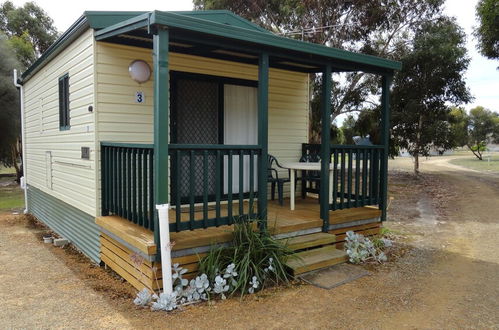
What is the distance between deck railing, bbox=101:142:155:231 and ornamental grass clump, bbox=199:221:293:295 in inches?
27.6

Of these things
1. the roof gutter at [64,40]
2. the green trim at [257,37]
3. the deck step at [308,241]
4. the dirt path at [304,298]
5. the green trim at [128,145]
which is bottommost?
the dirt path at [304,298]

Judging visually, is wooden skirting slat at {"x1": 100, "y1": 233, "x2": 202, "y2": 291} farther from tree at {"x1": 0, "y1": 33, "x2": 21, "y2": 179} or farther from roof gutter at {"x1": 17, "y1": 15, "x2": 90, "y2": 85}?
tree at {"x1": 0, "y1": 33, "x2": 21, "y2": 179}

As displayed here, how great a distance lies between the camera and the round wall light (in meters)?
4.32

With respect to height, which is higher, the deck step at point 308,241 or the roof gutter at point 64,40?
the roof gutter at point 64,40

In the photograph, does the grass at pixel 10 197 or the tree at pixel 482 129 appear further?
the tree at pixel 482 129

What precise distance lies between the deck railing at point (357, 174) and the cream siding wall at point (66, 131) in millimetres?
2868

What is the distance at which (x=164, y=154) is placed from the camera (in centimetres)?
316

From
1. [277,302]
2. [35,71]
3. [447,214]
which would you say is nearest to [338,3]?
[447,214]

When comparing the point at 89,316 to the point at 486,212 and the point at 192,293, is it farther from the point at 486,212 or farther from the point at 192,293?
the point at 486,212

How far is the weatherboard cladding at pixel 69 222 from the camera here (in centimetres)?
464

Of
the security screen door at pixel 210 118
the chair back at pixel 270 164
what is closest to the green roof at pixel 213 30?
the security screen door at pixel 210 118

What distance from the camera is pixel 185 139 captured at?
5047mm

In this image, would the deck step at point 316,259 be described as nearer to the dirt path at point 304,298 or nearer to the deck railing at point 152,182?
the dirt path at point 304,298

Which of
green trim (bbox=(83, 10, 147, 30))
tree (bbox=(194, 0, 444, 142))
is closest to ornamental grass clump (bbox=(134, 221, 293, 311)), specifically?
green trim (bbox=(83, 10, 147, 30))
